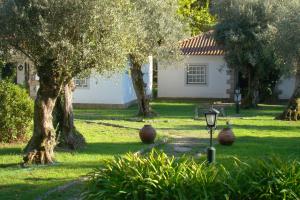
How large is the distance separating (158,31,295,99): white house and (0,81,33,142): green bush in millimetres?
19456

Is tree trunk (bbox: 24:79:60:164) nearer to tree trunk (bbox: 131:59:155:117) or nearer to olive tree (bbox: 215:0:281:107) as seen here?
tree trunk (bbox: 131:59:155:117)

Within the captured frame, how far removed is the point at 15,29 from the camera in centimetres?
1040

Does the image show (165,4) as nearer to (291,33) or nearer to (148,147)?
(291,33)

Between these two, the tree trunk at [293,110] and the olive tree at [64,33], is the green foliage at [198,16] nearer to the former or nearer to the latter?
the tree trunk at [293,110]

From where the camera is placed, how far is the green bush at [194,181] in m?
6.20

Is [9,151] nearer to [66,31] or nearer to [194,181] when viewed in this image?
[66,31]

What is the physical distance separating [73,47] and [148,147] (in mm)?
4289

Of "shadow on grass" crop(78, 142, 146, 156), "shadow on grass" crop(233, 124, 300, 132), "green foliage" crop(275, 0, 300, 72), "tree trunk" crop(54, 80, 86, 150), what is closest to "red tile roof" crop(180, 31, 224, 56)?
"green foliage" crop(275, 0, 300, 72)

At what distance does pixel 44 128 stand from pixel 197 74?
22.8 metres

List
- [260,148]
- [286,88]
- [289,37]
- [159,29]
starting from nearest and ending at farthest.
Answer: [260,148], [159,29], [289,37], [286,88]

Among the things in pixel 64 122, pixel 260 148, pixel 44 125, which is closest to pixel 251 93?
pixel 260 148

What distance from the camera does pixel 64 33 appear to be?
10.3 m

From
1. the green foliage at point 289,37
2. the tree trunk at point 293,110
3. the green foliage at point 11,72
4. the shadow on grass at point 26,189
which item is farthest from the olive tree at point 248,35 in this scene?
the shadow on grass at point 26,189

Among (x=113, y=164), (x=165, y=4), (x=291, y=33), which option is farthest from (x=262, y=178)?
(x=291, y=33)
